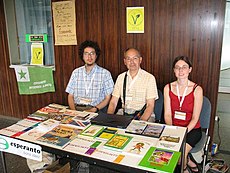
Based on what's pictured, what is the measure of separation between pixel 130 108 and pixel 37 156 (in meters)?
1.12

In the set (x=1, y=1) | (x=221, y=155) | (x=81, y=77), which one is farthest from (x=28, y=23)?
(x=221, y=155)

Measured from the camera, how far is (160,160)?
51.6 inches

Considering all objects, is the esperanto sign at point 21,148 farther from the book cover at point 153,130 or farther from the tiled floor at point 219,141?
the tiled floor at point 219,141

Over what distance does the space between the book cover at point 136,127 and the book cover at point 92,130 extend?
0.68 ft

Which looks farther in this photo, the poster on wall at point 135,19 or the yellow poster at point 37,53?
the yellow poster at point 37,53

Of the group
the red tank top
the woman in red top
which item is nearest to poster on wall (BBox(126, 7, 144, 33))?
the woman in red top

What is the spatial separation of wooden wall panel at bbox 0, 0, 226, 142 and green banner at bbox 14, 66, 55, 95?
0.52 feet

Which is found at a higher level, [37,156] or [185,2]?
[185,2]

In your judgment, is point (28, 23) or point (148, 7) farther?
point (28, 23)

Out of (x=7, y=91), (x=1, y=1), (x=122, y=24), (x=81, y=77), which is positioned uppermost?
→ (x=1, y=1)

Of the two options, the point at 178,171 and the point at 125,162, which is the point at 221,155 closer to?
the point at 178,171

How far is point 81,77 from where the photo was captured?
2.65 metres

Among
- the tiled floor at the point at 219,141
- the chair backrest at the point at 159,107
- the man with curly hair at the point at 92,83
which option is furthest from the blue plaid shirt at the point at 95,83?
the tiled floor at the point at 219,141

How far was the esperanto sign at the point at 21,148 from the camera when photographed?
1528mm
